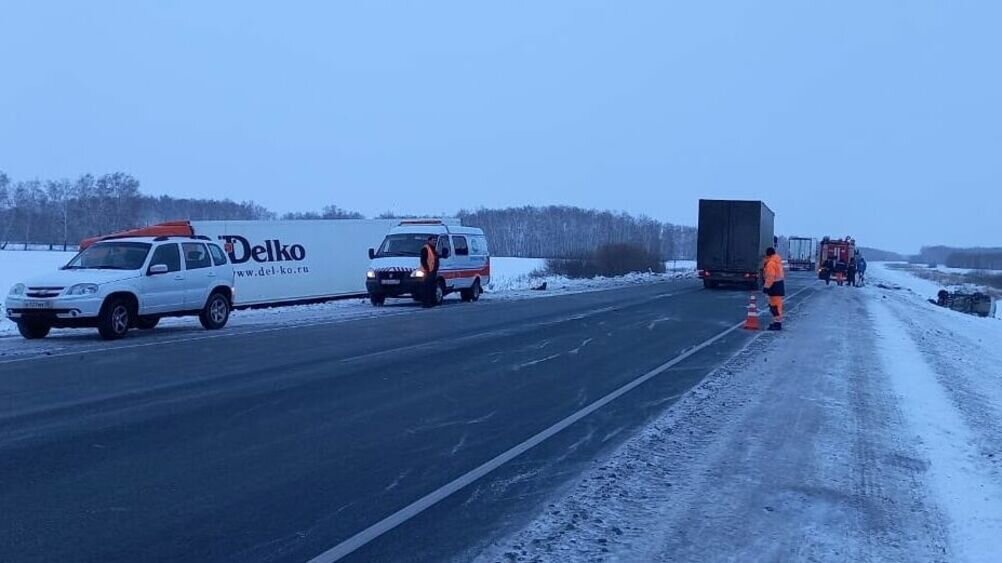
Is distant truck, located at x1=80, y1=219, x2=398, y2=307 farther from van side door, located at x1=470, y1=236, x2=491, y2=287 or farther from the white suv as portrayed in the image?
the white suv

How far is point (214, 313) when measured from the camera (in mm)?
20016

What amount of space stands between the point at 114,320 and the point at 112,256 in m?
1.57

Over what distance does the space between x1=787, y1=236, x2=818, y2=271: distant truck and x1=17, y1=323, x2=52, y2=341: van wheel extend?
8160 cm

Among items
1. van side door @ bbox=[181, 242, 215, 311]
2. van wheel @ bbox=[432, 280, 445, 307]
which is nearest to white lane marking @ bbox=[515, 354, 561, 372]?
van side door @ bbox=[181, 242, 215, 311]

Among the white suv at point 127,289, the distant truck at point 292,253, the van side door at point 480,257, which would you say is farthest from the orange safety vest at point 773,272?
the distant truck at point 292,253

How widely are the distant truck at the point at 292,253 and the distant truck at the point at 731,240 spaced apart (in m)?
14.3

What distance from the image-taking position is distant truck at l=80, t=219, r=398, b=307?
89.5 feet

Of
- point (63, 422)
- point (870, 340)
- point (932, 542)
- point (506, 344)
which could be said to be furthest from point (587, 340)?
point (932, 542)

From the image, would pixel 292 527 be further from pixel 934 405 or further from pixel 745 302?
pixel 745 302

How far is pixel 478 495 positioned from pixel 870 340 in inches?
625

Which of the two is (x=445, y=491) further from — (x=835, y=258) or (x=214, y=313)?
(x=835, y=258)

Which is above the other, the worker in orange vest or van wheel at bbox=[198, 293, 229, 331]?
the worker in orange vest

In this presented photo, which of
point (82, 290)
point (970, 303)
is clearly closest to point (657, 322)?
point (82, 290)

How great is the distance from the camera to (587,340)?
18672 millimetres
